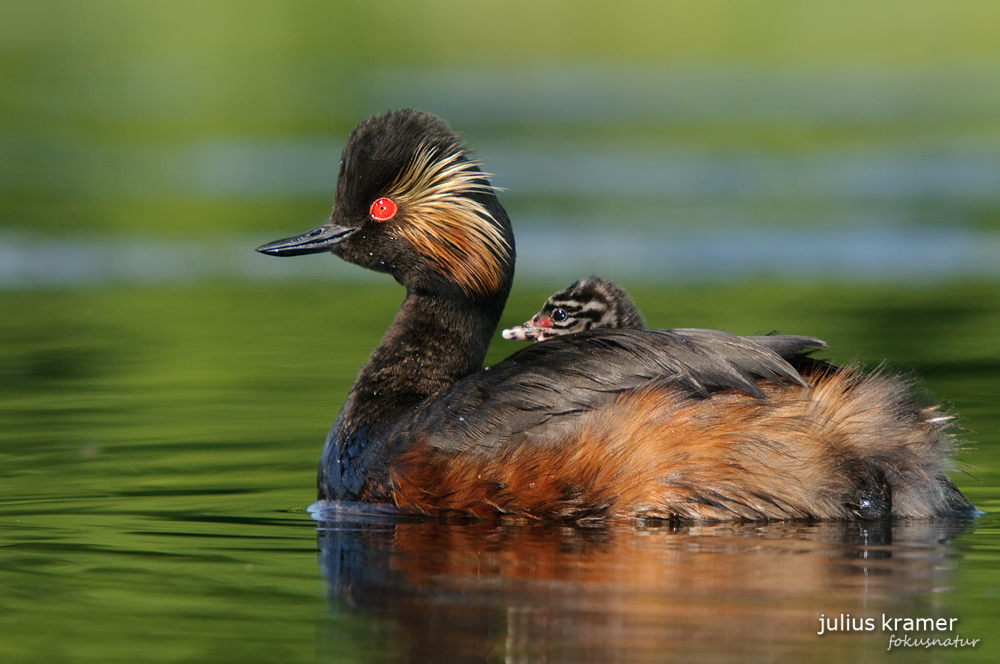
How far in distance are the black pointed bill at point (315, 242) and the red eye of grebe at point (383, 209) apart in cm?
13

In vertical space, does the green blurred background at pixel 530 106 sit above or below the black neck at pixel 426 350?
above

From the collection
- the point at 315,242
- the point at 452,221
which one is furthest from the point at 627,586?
the point at 315,242

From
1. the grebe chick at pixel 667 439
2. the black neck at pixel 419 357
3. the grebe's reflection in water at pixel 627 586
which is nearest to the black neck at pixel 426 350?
the black neck at pixel 419 357

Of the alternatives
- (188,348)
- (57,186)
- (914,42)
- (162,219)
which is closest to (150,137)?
(57,186)

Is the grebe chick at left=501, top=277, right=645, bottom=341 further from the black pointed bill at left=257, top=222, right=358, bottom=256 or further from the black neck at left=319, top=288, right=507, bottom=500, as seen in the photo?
the black pointed bill at left=257, top=222, right=358, bottom=256

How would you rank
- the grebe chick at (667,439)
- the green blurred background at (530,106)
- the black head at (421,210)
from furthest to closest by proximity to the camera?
the green blurred background at (530,106) < the black head at (421,210) < the grebe chick at (667,439)

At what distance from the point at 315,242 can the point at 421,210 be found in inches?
21.0

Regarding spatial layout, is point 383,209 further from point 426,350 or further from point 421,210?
point 426,350

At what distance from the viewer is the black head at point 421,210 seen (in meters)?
7.44

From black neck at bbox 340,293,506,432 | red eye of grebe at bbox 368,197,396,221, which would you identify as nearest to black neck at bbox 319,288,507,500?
black neck at bbox 340,293,506,432

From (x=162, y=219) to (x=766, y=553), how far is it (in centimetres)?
1238

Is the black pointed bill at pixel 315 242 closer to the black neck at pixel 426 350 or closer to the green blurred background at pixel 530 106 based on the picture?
the black neck at pixel 426 350

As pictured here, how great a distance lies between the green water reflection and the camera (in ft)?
16.7

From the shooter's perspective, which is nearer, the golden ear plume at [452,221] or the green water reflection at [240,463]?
the green water reflection at [240,463]
